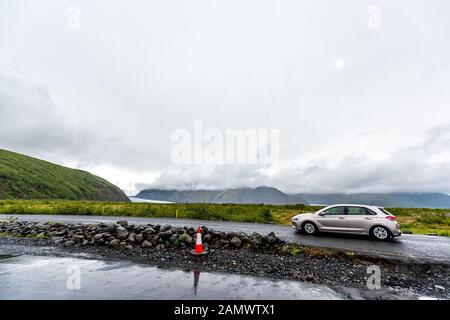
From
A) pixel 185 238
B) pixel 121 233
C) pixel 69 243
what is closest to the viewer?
pixel 185 238

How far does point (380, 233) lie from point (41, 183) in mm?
131044

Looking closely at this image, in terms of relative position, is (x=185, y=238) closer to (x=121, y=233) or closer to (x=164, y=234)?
(x=164, y=234)

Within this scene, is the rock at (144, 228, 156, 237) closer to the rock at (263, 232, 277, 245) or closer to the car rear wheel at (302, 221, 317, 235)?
the rock at (263, 232, 277, 245)

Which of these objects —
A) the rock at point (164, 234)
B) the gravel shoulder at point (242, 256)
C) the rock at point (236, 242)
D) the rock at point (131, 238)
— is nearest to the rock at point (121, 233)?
the gravel shoulder at point (242, 256)

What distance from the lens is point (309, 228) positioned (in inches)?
488

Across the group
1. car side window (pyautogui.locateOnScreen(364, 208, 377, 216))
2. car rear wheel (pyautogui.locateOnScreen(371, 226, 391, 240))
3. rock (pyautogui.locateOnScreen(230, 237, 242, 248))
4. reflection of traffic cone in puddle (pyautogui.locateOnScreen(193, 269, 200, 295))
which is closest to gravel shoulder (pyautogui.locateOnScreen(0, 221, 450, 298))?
rock (pyautogui.locateOnScreen(230, 237, 242, 248))

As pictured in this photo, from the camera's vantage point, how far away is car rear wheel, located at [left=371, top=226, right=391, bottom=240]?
11.0 meters

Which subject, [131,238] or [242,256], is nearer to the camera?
[242,256]

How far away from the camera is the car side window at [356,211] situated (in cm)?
1155

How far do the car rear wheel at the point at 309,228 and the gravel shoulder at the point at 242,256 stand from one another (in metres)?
3.86

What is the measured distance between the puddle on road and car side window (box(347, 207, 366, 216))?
25.0 feet

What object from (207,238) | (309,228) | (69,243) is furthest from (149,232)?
(309,228)
